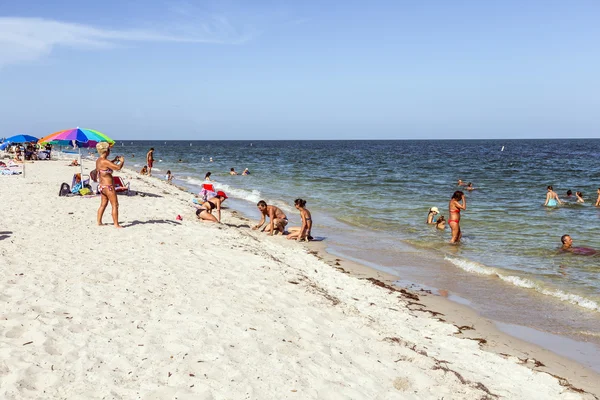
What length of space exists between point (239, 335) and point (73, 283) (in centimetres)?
247

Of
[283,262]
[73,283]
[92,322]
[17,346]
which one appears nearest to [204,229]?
[283,262]

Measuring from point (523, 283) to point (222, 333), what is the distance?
20.2 feet

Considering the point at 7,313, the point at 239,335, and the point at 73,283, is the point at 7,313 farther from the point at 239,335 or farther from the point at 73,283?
the point at 239,335

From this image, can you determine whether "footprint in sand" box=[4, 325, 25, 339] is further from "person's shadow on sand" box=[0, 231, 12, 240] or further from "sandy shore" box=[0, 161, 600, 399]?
"person's shadow on sand" box=[0, 231, 12, 240]

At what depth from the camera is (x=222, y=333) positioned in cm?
495

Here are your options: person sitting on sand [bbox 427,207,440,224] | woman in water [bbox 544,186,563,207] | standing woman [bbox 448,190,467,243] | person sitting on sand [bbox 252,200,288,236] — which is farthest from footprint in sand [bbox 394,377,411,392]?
woman in water [bbox 544,186,563,207]

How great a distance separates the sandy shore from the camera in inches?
157

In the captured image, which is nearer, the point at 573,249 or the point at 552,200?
the point at 573,249

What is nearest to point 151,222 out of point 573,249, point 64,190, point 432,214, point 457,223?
point 64,190

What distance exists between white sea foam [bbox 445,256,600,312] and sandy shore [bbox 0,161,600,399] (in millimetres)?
1994

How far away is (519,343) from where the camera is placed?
Answer: 6.12 metres

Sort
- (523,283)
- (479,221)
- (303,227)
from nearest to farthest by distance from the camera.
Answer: (523,283) < (303,227) < (479,221)

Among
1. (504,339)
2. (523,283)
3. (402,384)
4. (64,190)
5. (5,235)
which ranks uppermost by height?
(64,190)

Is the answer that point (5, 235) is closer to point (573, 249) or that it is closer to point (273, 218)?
point (273, 218)
